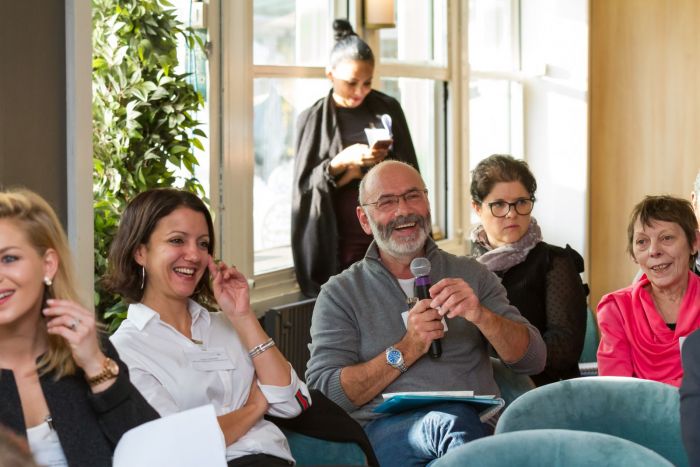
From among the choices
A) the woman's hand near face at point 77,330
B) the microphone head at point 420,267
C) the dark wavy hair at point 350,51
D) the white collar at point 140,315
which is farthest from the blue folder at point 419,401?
the dark wavy hair at point 350,51

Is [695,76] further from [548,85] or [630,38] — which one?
[548,85]

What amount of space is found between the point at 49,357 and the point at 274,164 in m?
2.98

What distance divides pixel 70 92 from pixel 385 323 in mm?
1197

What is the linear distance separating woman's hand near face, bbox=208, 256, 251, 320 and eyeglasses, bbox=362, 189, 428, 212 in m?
0.71

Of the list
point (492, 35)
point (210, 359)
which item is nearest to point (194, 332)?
point (210, 359)

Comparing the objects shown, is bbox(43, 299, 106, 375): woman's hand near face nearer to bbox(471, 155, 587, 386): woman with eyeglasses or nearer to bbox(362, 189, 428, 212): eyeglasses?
bbox(362, 189, 428, 212): eyeglasses

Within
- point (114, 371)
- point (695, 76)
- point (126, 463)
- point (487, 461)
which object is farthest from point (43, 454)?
point (695, 76)

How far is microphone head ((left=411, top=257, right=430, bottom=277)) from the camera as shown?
3.21 m

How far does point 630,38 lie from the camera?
7.81 meters

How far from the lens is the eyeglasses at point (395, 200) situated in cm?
352

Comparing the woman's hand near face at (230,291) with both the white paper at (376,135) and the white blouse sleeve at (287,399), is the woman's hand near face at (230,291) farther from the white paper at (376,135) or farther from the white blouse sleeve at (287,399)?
the white paper at (376,135)

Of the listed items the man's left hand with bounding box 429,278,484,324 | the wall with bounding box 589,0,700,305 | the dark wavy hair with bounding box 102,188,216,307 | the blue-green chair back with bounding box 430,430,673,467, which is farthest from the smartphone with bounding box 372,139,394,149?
the wall with bounding box 589,0,700,305

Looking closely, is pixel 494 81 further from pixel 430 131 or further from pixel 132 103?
pixel 132 103

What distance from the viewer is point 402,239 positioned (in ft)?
11.3
